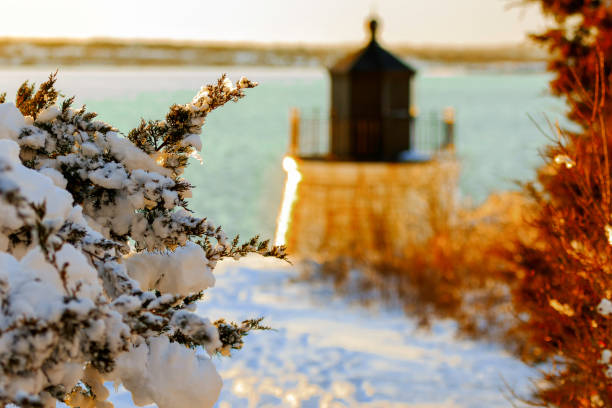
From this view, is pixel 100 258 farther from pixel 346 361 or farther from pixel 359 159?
pixel 359 159

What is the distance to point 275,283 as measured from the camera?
11.9m

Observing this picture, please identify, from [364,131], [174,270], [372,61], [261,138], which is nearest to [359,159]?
[364,131]

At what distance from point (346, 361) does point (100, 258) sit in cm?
523

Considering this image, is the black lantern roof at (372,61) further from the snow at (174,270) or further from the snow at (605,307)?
the snow at (174,270)

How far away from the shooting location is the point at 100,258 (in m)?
2.72

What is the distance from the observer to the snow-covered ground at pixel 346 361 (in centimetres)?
651

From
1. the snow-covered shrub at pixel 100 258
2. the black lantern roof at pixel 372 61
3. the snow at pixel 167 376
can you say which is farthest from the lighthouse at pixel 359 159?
the snow at pixel 167 376

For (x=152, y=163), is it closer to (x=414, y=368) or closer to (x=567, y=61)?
(x=567, y=61)

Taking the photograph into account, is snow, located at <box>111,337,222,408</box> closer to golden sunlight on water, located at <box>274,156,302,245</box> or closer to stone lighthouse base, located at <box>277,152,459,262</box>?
stone lighthouse base, located at <box>277,152,459,262</box>

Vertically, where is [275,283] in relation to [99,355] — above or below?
below

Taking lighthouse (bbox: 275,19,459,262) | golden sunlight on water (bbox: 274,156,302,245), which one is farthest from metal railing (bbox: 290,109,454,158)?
golden sunlight on water (bbox: 274,156,302,245)

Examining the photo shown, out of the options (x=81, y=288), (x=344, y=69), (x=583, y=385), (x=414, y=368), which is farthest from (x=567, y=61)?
(x=344, y=69)

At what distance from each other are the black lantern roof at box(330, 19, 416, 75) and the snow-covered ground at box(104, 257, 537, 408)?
17.0 feet

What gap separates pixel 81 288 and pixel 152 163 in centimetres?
90
